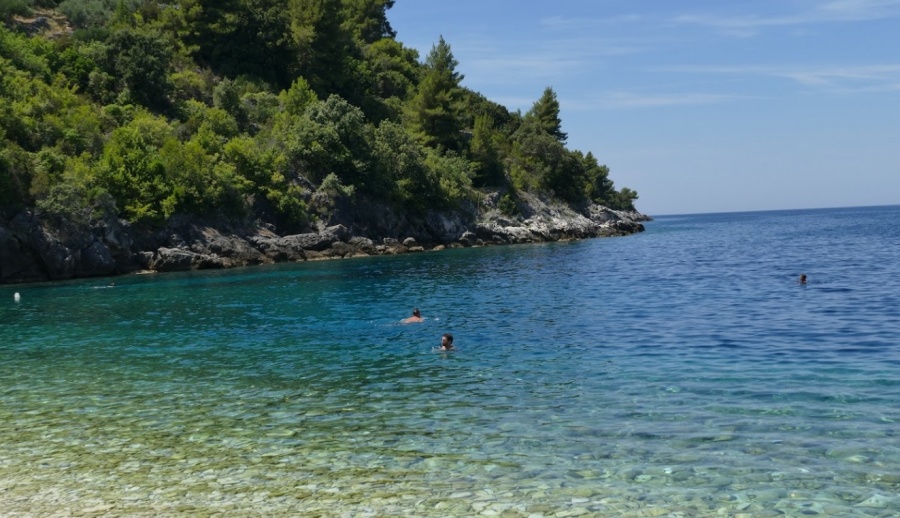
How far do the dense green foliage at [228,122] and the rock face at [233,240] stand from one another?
1.69 meters

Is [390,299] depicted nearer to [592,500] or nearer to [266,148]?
[592,500]

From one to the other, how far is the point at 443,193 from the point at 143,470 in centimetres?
7527

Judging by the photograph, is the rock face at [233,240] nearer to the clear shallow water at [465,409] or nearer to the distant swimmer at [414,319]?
the clear shallow water at [465,409]

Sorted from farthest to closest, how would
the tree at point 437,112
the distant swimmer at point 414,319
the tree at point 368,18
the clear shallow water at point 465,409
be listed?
1. the tree at point 368,18
2. the tree at point 437,112
3. the distant swimmer at point 414,319
4. the clear shallow water at point 465,409

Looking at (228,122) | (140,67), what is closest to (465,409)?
(228,122)

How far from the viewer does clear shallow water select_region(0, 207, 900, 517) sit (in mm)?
10469

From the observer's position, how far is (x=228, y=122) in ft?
246

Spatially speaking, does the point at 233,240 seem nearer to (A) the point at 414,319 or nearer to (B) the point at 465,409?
(A) the point at 414,319

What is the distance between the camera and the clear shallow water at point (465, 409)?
412 inches

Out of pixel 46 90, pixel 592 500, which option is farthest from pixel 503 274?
pixel 46 90

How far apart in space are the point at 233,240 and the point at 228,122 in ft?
55.1

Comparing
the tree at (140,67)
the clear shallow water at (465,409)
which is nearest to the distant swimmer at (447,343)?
the clear shallow water at (465,409)

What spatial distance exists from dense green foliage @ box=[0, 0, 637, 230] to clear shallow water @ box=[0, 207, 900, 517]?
29.5m

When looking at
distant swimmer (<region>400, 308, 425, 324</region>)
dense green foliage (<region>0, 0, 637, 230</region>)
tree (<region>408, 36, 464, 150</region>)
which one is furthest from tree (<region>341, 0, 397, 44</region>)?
distant swimmer (<region>400, 308, 425, 324</region>)
